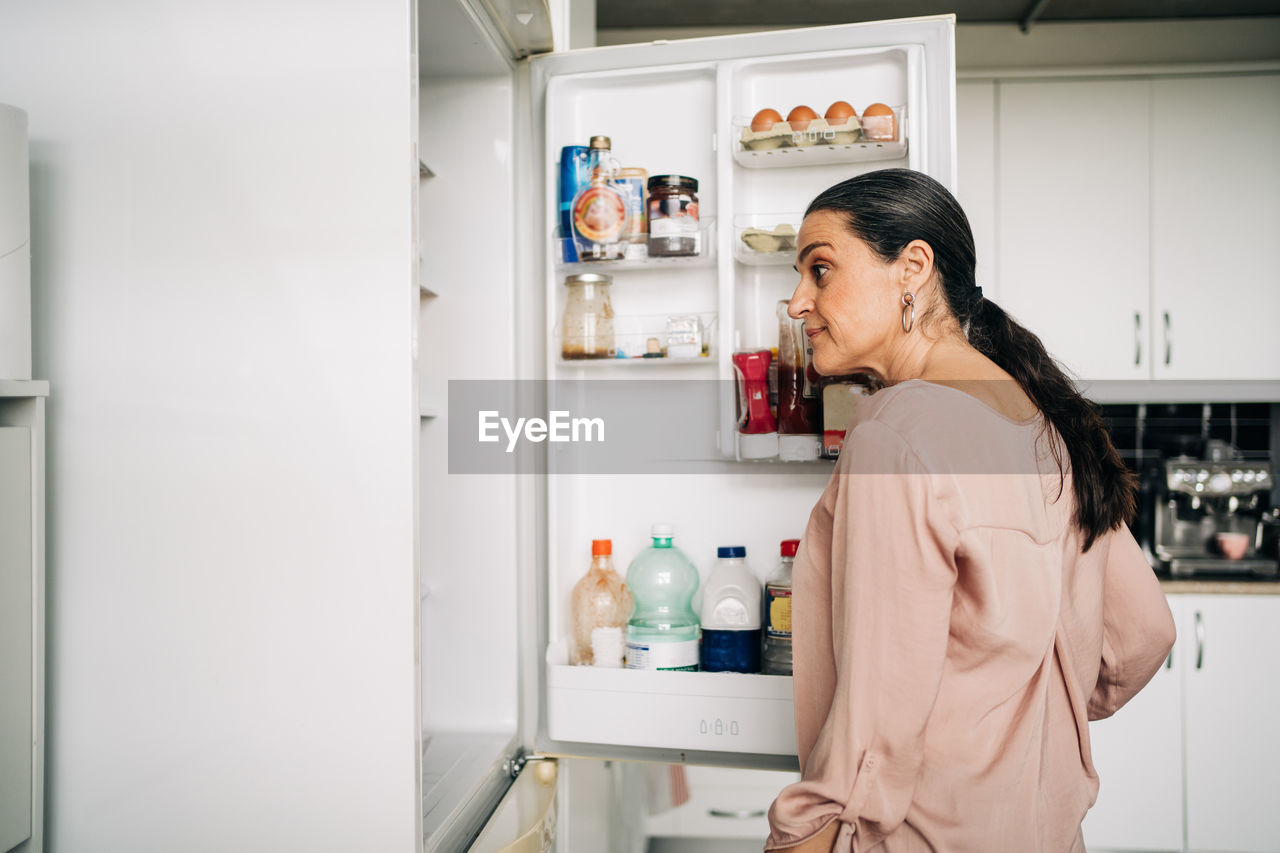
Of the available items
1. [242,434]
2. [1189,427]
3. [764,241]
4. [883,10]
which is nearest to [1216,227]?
[1189,427]

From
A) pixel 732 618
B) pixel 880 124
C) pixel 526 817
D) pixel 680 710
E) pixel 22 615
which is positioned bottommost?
pixel 526 817

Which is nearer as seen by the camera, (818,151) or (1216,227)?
(818,151)

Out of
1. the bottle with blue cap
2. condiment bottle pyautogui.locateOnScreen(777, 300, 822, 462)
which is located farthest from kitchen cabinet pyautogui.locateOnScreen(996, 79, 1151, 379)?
the bottle with blue cap

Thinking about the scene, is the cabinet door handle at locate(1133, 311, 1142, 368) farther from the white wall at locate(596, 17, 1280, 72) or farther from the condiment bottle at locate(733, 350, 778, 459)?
the condiment bottle at locate(733, 350, 778, 459)

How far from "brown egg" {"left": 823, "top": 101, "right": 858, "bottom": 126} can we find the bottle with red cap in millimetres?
641

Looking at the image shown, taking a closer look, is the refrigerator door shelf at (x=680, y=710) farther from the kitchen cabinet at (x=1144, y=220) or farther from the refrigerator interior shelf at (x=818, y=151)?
the kitchen cabinet at (x=1144, y=220)

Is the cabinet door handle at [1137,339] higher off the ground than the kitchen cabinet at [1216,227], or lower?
lower

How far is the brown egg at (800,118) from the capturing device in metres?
1.32

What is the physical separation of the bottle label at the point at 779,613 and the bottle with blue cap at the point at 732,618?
1.5 inches

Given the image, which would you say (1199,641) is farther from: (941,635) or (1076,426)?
(941,635)

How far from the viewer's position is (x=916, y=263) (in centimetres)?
95

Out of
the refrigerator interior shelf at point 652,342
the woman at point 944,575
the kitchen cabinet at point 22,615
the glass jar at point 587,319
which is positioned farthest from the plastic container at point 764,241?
the kitchen cabinet at point 22,615

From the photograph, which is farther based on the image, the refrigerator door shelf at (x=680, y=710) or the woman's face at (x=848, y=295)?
the refrigerator door shelf at (x=680, y=710)

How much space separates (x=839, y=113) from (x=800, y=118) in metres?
0.06
